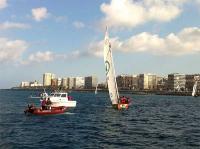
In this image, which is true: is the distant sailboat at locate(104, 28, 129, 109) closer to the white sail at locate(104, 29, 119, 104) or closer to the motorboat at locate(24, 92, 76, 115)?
the white sail at locate(104, 29, 119, 104)

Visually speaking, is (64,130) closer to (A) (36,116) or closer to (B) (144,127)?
(B) (144,127)

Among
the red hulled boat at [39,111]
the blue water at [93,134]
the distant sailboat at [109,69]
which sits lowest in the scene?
the blue water at [93,134]

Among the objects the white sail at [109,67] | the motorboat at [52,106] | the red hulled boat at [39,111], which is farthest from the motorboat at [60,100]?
the red hulled boat at [39,111]

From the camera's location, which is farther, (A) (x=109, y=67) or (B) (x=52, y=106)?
(A) (x=109, y=67)

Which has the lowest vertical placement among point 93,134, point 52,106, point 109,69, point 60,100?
point 93,134

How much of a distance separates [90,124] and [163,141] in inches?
796

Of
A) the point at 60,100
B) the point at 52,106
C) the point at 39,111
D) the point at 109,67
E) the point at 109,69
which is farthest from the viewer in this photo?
the point at 60,100

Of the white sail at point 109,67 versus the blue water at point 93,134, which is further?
the white sail at point 109,67

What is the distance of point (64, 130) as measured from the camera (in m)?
55.8

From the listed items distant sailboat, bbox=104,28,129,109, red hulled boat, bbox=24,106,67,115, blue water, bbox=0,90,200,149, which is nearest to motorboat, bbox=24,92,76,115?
red hulled boat, bbox=24,106,67,115

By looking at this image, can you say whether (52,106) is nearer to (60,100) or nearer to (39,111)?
(39,111)

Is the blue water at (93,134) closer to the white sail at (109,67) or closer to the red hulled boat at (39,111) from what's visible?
the red hulled boat at (39,111)

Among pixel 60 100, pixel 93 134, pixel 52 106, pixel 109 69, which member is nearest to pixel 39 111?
pixel 52 106

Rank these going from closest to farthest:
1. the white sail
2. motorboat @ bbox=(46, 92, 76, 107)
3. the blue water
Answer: the blue water → the white sail → motorboat @ bbox=(46, 92, 76, 107)
